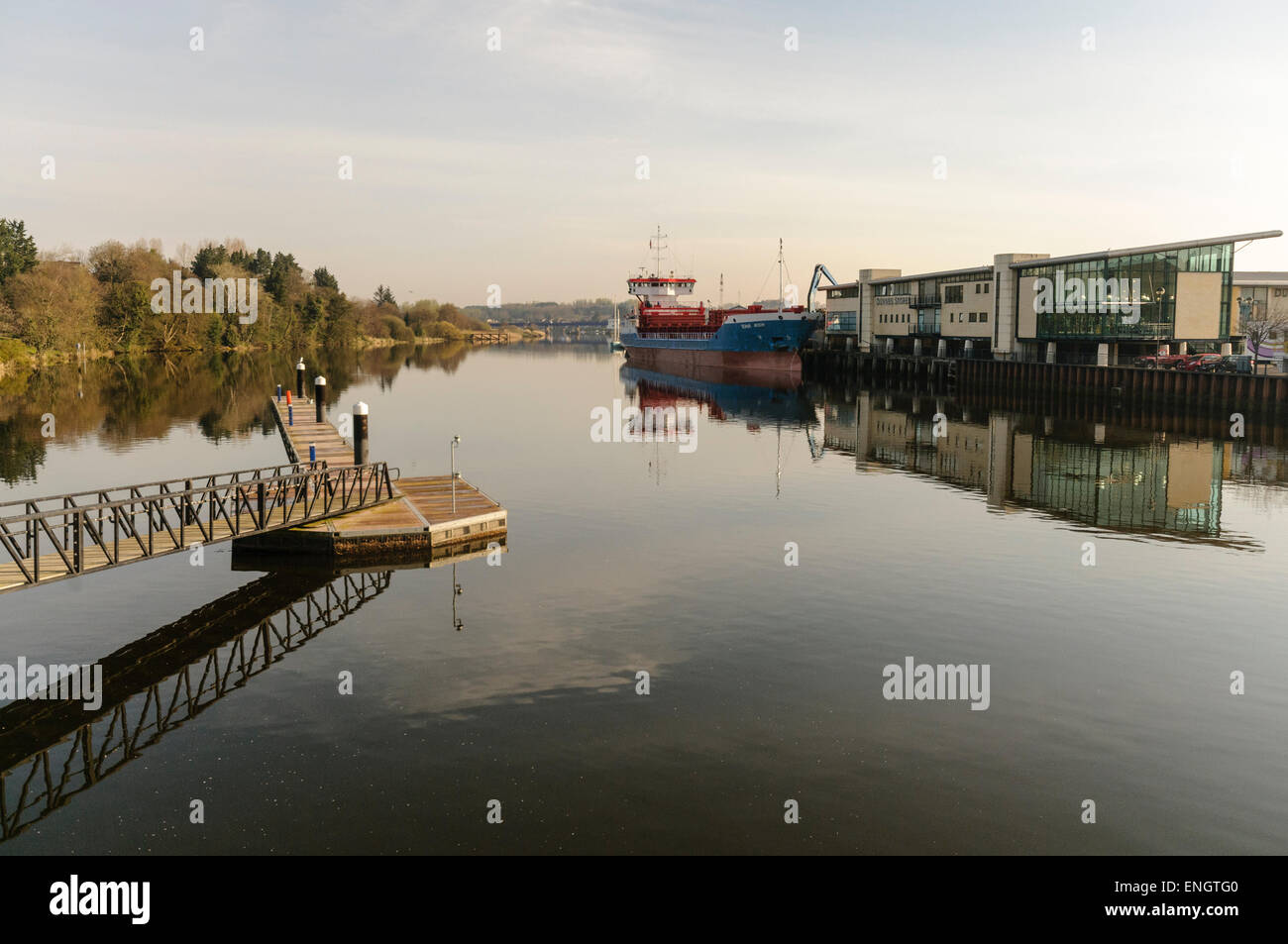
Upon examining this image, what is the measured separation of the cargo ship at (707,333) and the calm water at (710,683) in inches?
3280

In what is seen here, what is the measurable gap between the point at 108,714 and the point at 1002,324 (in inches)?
3568

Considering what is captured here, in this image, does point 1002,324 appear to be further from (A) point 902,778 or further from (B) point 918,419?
(A) point 902,778

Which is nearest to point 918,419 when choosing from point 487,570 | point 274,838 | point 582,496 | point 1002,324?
point 1002,324

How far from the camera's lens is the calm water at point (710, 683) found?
1281 cm

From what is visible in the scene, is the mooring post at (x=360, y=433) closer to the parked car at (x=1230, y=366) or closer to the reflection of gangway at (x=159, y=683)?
the reflection of gangway at (x=159, y=683)

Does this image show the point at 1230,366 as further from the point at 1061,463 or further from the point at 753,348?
the point at 753,348

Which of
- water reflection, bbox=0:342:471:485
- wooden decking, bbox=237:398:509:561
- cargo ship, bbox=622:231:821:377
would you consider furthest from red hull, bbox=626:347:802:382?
wooden decking, bbox=237:398:509:561

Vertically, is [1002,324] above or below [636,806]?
above

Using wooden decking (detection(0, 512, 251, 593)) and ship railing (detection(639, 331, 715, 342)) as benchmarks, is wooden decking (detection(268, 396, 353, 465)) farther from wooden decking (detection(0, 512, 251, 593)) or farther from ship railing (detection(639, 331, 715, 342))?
ship railing (detection(639, 331, 715, 342))

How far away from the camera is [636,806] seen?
13.1 m

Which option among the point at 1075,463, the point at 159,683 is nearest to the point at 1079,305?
the point at 1075,463

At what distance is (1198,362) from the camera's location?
240ft

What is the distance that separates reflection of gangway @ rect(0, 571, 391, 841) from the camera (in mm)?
14039

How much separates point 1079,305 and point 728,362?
171 ft
